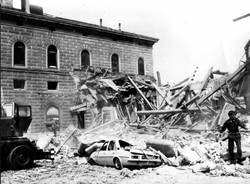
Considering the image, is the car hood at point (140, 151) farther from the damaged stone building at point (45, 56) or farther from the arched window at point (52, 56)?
the arched window at point (52, 56)

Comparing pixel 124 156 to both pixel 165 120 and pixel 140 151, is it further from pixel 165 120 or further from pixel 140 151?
pixel 165 120

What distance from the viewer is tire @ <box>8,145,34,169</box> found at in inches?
424

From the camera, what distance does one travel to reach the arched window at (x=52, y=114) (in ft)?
74.3

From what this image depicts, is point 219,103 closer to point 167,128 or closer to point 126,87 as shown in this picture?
point 167,128

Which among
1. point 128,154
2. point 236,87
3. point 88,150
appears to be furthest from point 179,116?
point 128,154

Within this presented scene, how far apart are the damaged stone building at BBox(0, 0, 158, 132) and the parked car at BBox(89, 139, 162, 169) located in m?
11.6

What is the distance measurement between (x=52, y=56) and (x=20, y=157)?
46.4 feet

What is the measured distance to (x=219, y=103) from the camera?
18.3 metres

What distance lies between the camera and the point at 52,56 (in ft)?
78.7

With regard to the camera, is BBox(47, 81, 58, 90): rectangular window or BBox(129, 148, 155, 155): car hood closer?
BBox(129, 148, 155, 155): car hood

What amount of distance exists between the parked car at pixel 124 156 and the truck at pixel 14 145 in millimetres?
2373

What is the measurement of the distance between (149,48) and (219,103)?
14154 mm

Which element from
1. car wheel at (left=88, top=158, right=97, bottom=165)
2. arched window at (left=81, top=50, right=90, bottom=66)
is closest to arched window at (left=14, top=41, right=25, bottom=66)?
arched window at (left=81, top=50, right=90, bottom=66)

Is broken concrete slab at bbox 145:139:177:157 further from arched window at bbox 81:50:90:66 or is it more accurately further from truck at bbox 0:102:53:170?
arched window at bbox 81:50:90:66
